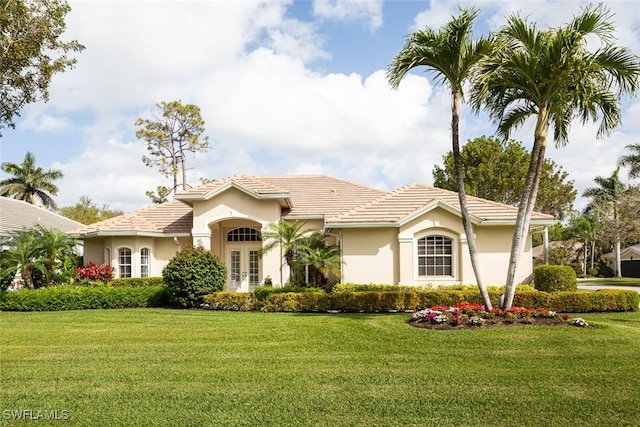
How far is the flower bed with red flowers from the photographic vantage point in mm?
11773

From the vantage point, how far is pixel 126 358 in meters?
9.67

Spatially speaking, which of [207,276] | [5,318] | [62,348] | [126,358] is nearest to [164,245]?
[207,276]

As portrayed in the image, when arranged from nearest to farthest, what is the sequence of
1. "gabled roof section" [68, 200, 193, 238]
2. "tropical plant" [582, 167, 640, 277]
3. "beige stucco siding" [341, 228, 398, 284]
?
"beige stucco siding" [341, 228, 398, 284]
"gabled roof section" [68, 200, 193, 238]
"tropical plant" [582, 167, 640, 277]

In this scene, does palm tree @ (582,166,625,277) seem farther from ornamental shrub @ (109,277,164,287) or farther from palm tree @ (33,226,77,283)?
palm tree @ (33,226,77,283)

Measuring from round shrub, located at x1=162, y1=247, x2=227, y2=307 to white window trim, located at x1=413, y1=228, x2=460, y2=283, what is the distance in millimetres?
8032

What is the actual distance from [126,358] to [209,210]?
1225 centimetres

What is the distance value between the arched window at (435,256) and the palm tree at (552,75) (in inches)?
248

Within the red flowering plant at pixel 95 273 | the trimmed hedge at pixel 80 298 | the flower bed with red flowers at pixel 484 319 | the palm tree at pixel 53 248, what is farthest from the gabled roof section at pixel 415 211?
the palm tree at pixel 53 248

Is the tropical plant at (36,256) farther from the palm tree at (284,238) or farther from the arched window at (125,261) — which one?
the palm tree at (284,238)

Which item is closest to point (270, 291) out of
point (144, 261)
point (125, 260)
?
point (144, 261)

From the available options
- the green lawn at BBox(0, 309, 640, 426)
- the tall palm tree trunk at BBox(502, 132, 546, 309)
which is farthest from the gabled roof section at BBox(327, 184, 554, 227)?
the green lawn at BBox(0, 309, 640, 426)

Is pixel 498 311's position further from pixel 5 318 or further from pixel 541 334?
pixel 5 318

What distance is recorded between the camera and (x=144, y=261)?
22969 mm

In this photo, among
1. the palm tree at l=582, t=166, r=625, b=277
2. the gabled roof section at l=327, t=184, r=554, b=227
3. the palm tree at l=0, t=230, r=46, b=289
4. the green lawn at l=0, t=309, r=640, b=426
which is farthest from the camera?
the palm tree at l=582, t=166, r=625, b=277
